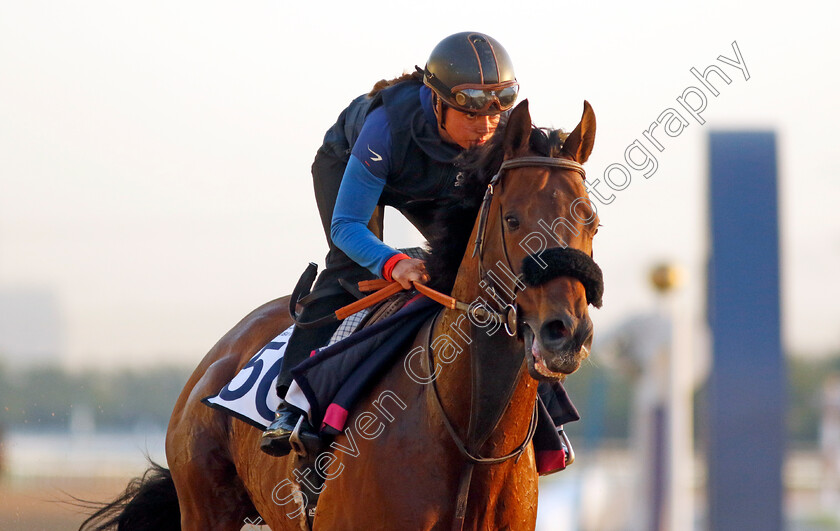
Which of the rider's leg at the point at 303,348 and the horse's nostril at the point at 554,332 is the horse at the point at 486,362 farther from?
the rider's leg at the point at 303,348

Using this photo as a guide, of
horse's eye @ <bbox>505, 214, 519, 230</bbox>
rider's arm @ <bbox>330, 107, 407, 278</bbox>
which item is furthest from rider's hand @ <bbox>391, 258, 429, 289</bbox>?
horse's eye @ <bbox>505, 214, 519, 230</bbox>

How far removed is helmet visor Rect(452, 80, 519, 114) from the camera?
4.12 m

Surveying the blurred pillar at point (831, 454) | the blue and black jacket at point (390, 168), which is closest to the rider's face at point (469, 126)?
the blue and black jacket at point (390, 168)

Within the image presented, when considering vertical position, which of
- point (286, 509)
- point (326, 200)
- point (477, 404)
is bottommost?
point (286, 509)

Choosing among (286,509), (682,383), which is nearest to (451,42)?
(286,509)

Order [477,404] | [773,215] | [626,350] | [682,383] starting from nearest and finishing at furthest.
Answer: [477,404] < [773,215] < [682,383] < [626,350]

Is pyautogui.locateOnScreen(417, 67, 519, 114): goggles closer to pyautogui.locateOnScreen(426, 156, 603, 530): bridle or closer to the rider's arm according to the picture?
the rider's arm

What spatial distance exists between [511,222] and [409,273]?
687mm

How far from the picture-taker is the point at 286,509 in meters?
4.55

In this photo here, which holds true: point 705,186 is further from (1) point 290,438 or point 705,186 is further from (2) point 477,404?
(1) point 290,438

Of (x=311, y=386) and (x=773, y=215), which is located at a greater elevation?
(x=773, y=215)

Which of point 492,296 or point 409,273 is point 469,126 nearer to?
point 409,273

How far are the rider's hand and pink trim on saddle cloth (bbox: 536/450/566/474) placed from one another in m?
0.92

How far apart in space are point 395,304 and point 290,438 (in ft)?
2.40
